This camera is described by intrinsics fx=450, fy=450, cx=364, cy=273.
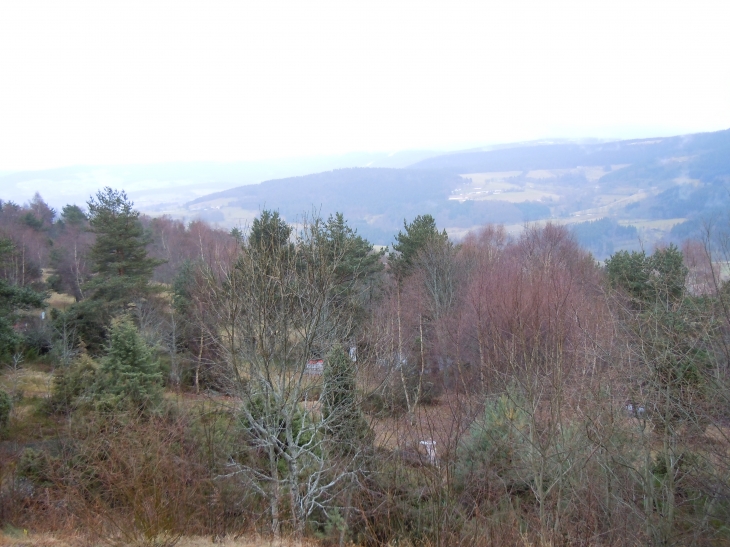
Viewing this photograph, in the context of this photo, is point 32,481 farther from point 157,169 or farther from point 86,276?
point 157,169

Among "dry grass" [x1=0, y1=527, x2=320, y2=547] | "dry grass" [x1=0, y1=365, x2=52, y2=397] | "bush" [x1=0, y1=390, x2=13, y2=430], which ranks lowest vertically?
"dry grass" [x1=0, y1=365, x2=52, y2=397]

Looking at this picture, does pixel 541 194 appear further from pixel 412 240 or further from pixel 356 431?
pixel 356 431

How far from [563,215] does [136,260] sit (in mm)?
79307

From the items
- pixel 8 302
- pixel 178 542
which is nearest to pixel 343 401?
pixel 178 542

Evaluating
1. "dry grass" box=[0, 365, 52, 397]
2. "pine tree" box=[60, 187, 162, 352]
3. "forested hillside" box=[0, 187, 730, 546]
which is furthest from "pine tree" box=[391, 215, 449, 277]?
"dry grass" box=[0, 365, 52, 397]

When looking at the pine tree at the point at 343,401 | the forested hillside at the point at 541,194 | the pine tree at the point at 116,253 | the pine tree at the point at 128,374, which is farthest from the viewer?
the forested hillside at the point at 541,194

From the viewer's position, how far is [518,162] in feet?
442

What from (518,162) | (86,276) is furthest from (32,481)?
(518,162)

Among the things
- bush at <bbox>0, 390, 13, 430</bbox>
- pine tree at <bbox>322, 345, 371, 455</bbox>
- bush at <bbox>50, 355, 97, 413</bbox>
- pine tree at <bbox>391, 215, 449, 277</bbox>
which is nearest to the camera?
pine tree at <bbox>322, 345, 371, 455</bbox>

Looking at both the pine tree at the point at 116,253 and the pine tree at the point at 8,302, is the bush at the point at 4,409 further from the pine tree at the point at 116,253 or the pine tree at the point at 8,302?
the pine tree at the point at 116,253

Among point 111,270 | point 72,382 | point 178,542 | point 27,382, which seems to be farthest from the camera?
point 111,270

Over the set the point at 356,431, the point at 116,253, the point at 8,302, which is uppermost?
the point at 116,253

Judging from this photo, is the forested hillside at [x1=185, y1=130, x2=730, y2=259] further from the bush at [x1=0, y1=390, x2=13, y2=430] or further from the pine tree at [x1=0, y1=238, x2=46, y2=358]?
the bush at [x1=0, y1=390, x2=13, y2=430]

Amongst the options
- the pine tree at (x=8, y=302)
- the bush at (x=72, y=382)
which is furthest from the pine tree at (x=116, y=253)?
the bush at (x=72, y=382)
